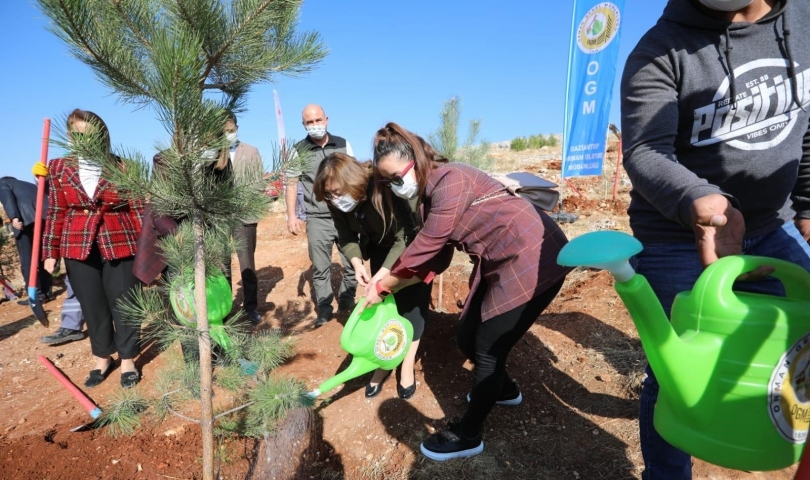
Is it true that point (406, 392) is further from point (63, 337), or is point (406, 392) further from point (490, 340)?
point (63, 337)

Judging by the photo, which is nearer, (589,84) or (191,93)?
(191,93)

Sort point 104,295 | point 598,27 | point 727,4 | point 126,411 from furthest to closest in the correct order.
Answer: point 598,27 < point 104,295 < point 126,411 < point 727,4

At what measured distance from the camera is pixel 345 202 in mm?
2074

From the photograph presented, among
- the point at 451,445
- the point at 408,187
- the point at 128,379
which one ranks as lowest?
the point at 128,379

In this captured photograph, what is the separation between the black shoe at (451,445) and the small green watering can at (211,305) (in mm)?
993

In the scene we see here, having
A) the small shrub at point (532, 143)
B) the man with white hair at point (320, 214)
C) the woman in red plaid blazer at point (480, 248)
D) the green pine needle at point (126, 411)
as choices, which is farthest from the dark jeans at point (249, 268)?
the small shrub at point (532, 143)

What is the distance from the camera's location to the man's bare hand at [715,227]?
76 centimetres

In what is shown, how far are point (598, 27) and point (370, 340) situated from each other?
17.6 feet

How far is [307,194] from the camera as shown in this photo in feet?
11.4

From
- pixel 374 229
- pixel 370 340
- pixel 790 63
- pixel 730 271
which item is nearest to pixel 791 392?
pixel 730 271

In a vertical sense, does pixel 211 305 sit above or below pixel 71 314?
above

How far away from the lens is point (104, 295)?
2.63 meters

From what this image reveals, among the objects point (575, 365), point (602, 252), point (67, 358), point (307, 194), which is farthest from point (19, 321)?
point (602, 252)

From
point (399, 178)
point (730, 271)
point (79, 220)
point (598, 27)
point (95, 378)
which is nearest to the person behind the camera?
point (730, 271)
